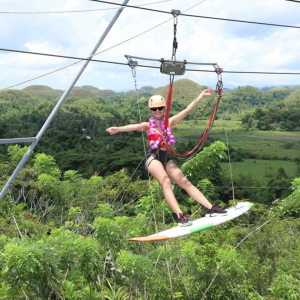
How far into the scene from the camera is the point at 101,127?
4341 centimetres

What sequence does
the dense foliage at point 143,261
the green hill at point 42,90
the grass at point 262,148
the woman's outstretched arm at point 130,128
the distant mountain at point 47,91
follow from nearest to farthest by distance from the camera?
the woman's outstretched arm at point 130,128, the dense foliage at point 143,261, the grass at point 262,148, the distant mountain at point 47,91, the green hill at point 42,90

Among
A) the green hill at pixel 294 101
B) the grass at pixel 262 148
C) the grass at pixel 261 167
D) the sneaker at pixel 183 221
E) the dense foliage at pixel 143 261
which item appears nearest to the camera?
the sneaker at pixel 183 221

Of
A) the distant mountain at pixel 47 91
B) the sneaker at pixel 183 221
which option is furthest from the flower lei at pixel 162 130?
the distant mountain at pixel 47 91

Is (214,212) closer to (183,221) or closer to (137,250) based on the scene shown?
(183,221)

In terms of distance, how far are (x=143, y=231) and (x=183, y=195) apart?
12.3 meters

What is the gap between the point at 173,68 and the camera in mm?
3352

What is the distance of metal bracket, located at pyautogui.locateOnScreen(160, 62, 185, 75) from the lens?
3.32m

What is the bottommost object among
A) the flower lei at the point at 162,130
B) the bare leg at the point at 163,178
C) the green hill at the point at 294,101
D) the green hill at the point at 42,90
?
the green hill at the point at 42,90

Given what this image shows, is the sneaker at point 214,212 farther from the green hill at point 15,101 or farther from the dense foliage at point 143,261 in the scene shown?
the green hill at point 15,101

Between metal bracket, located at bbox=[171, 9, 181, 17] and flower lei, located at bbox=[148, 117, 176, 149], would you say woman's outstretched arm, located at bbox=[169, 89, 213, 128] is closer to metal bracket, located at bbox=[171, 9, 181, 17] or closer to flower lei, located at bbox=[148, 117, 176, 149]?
flower lei, located at bbox=[148, 117, 176, 149]

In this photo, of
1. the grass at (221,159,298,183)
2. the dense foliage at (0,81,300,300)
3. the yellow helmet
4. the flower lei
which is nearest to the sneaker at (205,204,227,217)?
the dense foliage at (0,81,300,300)

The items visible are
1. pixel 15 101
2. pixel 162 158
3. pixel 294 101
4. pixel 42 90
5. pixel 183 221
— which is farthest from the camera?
pixel 42 90

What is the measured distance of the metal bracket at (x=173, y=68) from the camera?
332 cm

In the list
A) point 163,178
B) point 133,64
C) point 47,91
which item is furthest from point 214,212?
point 47,91
